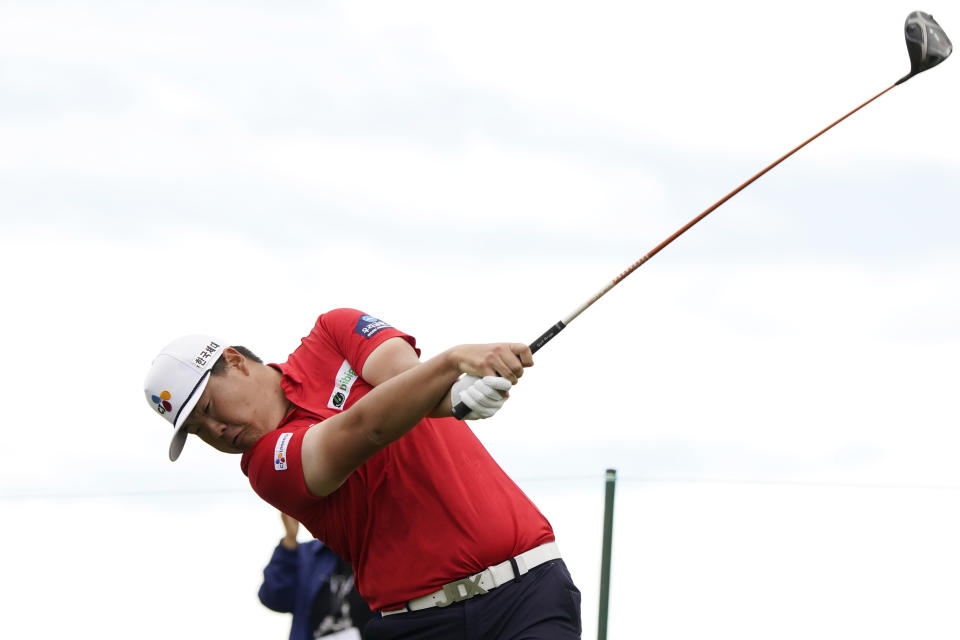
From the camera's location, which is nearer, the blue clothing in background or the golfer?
the golfer

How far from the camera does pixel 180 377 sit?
11.6 ft

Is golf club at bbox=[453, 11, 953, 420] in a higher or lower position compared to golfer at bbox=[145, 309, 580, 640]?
higher

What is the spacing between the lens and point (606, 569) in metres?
4.95

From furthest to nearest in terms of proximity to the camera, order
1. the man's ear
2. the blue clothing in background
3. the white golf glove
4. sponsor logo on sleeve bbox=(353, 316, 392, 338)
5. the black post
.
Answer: the black post → the blue clothing in background → the man's ear → sponsor logo on sleeve bbox=(353, 316, 392, 338) → the white golf glove

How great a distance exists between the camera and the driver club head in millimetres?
3455

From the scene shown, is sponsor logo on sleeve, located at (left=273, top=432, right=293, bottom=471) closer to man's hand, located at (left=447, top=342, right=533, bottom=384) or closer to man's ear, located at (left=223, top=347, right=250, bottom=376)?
man's ear, located at (left=223, top=347, right=250, bottom=376)

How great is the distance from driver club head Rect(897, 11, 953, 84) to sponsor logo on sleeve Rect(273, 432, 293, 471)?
6.20ft

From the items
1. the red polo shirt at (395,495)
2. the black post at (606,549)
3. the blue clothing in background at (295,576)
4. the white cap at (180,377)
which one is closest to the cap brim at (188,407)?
the white cap at (180,377)

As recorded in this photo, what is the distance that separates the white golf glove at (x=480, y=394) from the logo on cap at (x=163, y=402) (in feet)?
3.29

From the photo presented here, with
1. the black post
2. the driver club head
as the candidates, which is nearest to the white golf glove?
the driver club head

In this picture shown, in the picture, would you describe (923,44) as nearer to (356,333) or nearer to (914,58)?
(914,58)

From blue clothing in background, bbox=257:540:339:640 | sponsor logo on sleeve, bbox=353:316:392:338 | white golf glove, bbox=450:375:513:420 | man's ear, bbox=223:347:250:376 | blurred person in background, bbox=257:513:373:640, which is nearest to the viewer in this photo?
white golf glove, bbox=450:375:513:420

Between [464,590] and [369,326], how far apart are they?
2.48 feet

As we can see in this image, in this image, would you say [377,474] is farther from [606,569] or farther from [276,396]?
[606,569]
